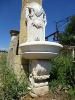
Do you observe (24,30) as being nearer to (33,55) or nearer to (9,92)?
(33,55)

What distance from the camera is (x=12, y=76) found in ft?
13.9

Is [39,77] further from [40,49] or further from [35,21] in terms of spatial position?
[35,21]

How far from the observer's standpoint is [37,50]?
4.21 metres

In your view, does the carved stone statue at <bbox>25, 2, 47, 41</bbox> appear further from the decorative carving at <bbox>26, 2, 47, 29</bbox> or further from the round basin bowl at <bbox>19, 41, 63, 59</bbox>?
the round basin bowl at <bbox>19, 41, 63, 59</bbox>

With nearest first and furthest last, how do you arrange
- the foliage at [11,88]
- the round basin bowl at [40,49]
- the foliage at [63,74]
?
the foliage at [11,88] < the round basin bowl at [40,49] < the foliage at [63,74]

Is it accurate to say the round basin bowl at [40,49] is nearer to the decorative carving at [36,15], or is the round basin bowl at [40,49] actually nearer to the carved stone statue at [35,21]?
the carved stone statue at [35,21]

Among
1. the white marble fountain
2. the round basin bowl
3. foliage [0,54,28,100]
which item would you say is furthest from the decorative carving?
foliage [0,54,28,100]

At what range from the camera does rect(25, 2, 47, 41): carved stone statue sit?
15.8 feet

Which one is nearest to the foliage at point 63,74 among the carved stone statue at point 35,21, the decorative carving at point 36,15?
the carved stone statue at point 35,21

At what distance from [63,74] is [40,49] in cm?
100

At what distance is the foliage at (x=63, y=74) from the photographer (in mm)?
4774

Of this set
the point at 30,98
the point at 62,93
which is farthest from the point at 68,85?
the point at 30,98

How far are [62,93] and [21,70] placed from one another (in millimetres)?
882

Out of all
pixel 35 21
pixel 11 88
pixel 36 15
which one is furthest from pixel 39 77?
pixel 36 15
